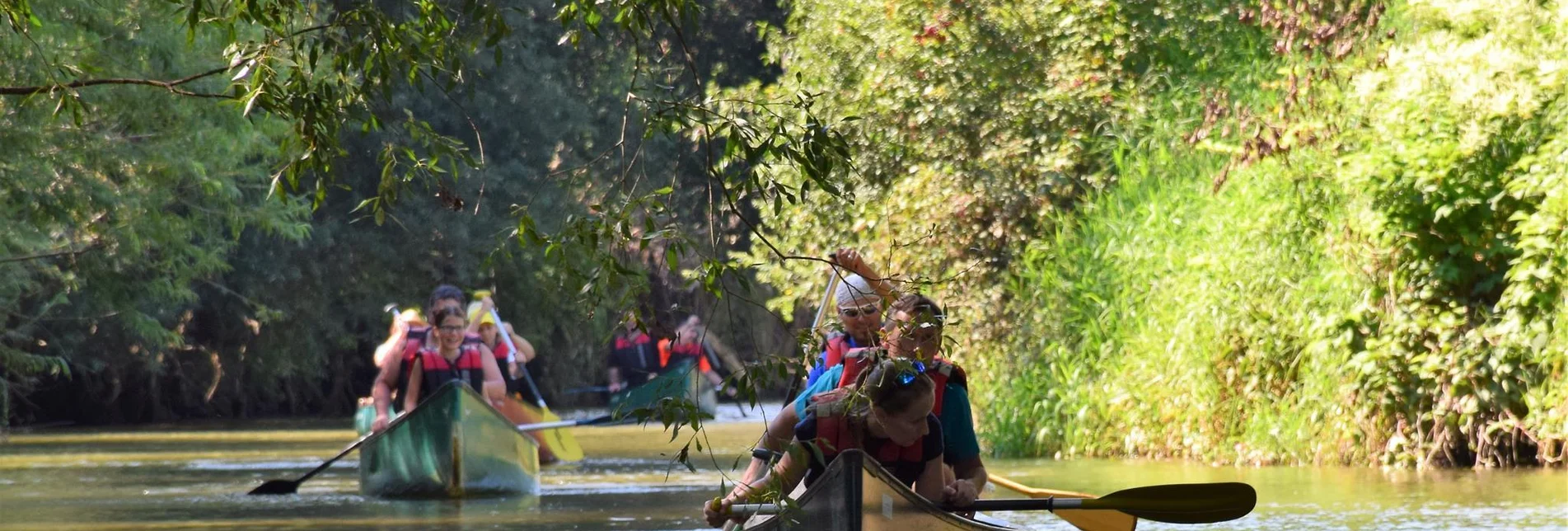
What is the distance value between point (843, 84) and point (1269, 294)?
199 inches

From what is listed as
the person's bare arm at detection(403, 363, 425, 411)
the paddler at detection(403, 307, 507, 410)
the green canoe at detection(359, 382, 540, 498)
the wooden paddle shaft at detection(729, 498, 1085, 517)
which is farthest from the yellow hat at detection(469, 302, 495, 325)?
the wooden paddle shaft at detection(729, 498, 1085, 517)

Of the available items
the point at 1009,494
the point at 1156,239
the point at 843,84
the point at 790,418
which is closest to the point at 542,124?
the point at 843,84

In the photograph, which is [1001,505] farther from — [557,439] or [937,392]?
[557,439]

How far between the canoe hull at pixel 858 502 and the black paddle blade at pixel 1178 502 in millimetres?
1344

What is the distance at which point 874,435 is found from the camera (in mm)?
7562

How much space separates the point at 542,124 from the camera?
35062 mm

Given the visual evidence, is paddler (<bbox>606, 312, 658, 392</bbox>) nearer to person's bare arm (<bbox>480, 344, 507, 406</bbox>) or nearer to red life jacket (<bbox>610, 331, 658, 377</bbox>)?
red life jacket (<bbox>610, 331, 658, 377</bbox>)

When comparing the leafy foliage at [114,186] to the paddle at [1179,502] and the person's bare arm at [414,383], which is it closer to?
the person's bare arm at [414,383]

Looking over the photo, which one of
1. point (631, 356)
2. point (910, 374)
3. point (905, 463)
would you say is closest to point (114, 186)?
point (631, 356)

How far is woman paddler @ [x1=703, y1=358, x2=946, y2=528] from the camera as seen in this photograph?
22.2 feet

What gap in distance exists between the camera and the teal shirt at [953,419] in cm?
791

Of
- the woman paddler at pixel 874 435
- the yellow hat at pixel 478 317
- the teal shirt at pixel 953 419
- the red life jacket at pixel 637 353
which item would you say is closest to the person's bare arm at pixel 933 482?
the woman paddler at pixel 874 435

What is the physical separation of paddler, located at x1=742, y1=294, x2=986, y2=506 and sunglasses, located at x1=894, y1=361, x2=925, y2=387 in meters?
0.02

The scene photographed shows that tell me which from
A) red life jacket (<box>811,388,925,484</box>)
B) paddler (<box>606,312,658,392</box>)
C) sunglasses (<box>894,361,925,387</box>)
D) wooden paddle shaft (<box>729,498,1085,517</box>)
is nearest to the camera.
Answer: sunglasses (<box>894,361,925,387</box>)
